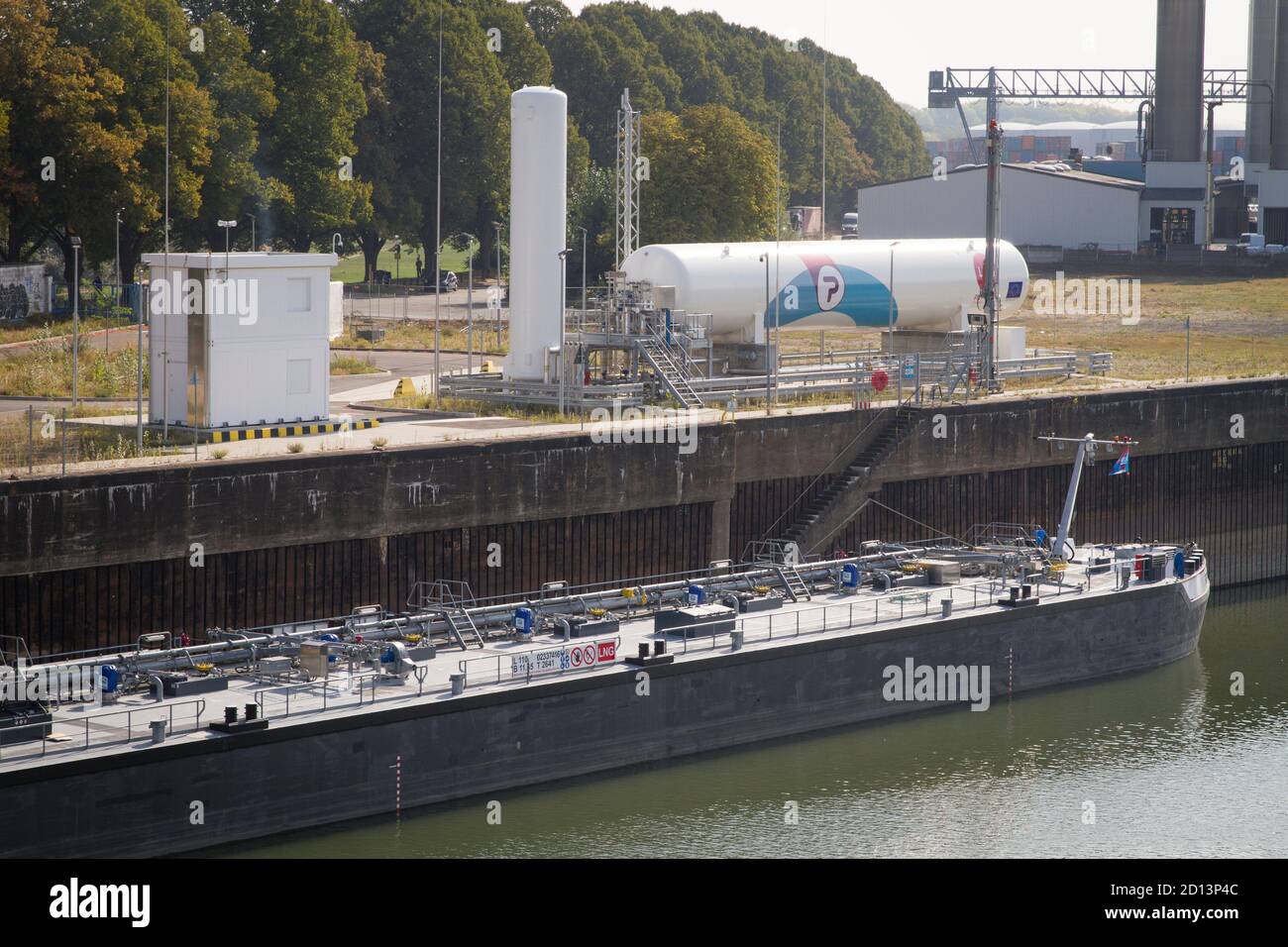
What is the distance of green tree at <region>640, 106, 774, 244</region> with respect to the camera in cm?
9206

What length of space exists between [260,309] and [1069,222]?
6686cm

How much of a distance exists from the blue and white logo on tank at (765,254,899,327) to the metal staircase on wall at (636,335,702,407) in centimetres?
340

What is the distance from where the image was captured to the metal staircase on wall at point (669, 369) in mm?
47469

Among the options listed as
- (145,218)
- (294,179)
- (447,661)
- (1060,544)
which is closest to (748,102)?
(294,179)

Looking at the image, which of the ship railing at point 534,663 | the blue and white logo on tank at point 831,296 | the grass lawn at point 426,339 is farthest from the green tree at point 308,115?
the ship railing at point 534,663

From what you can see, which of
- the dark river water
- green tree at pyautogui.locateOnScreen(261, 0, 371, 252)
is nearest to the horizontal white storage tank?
the dark river water

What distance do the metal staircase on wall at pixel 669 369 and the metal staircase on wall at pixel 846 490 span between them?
396 centimetres

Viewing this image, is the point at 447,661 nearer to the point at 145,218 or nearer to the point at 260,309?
the point at 260,309

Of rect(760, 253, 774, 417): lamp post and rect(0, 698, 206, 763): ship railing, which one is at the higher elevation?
rect(760, 253, 774, 417): lamp post

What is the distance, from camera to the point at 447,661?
33.3 meters

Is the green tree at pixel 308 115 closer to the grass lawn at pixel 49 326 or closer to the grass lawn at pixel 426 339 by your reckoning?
the grass lawn at pixel 426 339

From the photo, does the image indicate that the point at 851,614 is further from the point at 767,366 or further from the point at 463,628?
the point at 767,366

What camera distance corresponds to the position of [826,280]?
172 ft

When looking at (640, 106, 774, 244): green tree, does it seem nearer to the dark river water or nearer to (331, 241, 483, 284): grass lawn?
(331, 241, 483, 284): grass lawn
